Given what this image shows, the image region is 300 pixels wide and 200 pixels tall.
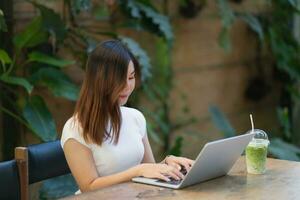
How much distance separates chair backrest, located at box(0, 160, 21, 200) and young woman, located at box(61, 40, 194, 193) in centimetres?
21

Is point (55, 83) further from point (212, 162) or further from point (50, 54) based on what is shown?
point (212, 162)

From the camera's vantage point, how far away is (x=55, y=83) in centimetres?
310

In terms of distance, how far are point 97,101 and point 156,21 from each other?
1.53m

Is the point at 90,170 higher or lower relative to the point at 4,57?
lower

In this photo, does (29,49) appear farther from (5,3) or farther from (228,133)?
(228,133)

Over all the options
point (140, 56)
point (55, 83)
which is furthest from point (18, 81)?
point (140, 56)

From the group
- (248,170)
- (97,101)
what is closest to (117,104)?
(97,101)

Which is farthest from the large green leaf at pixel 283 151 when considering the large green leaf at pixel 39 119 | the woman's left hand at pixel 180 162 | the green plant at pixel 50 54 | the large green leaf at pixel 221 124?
the woman's left hand at pixel 180 162

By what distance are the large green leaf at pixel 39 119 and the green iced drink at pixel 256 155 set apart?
3.88 feet

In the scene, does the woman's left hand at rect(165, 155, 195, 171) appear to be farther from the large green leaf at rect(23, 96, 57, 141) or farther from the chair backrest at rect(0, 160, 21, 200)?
the large green leaf at rect(23, 96, 57, 141)

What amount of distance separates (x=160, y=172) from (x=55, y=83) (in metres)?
1.29

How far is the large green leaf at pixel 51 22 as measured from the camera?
3037 mm

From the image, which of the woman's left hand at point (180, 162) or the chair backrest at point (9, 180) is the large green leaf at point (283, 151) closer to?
the woman's left hand at point (180, 162)

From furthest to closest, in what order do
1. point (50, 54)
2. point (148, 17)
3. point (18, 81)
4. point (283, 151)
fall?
1. point (283, 151)
2. point (148, 17)
3. point (50, 54)
4. point (18, 81)
